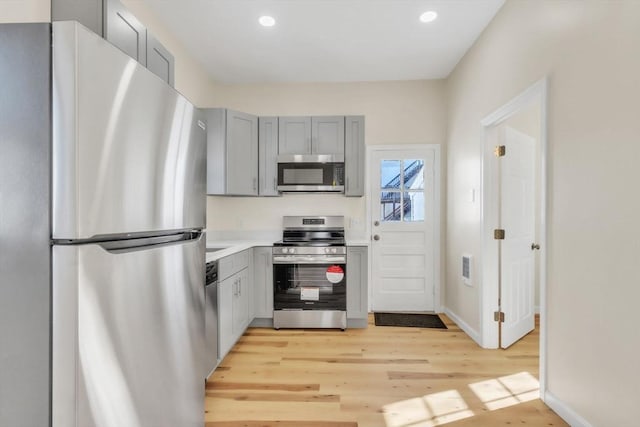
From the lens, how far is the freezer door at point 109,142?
0.84 metres

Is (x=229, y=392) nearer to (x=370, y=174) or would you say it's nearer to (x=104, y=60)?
(x=104, y=60)

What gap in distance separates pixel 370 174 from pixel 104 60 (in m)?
3.32

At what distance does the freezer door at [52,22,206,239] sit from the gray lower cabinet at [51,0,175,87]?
476 mm

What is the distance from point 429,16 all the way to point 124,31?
234cm

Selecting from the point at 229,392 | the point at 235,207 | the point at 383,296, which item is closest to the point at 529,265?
the point at 383,296

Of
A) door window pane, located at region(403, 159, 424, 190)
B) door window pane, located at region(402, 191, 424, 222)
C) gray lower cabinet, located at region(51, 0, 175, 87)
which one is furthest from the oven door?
gray lower cabinet, located at region(51, 0, 175, 87)

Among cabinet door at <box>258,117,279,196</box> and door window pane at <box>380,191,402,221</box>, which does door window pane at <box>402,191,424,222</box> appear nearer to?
door window pane at <box>380,191,402,221</box>

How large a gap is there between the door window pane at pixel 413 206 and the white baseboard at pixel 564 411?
224 centimetres

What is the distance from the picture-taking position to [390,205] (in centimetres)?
400

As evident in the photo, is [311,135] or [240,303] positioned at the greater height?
[311,135]

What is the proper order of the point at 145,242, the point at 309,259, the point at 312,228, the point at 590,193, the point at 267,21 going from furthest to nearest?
1. the point at 312,228
2. the point at 309,259
3. the point at 267,21
4. the point at 590,193
5. the point at 145,242

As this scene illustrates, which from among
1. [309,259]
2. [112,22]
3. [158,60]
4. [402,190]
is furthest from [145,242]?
[402,190]

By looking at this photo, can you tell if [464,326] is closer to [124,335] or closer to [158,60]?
[124,335]

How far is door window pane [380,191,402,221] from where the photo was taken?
3984mm
